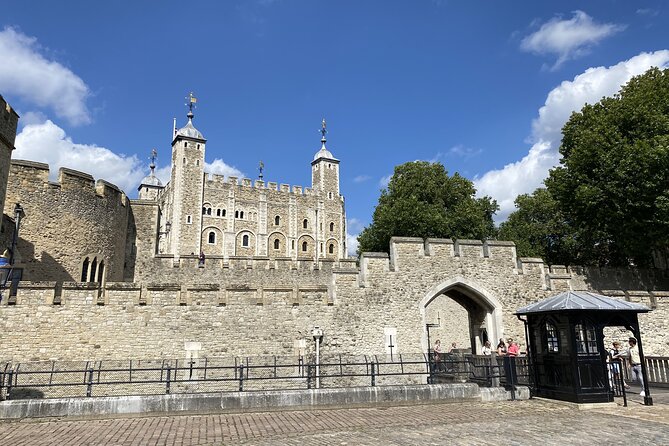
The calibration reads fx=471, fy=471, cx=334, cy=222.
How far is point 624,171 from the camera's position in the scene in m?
20.6

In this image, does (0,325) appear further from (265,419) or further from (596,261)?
(596,261)

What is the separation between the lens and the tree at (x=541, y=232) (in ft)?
93.2

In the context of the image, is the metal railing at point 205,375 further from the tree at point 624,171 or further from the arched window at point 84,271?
the tree at point 624,171

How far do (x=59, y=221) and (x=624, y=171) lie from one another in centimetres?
2377

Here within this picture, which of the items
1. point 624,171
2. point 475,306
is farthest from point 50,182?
point 624,171

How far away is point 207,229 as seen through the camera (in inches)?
2244

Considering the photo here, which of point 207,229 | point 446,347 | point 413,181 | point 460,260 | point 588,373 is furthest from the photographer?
point 207,229

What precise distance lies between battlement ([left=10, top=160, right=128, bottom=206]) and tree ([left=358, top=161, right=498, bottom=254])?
17938mm

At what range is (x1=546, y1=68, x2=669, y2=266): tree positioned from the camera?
1997cm

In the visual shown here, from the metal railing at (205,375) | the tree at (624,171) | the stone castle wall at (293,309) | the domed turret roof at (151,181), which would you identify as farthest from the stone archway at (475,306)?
the domed turret roof at (151,181)

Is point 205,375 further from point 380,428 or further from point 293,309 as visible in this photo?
point 380,428

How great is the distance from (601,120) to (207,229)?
44685 mm

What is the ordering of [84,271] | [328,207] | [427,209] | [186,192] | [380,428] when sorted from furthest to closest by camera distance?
[328,207] < [186,192] < [427,209] < [84,271] < [380,428]

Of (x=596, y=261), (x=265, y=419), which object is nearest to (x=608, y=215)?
(x=596, y=261)
